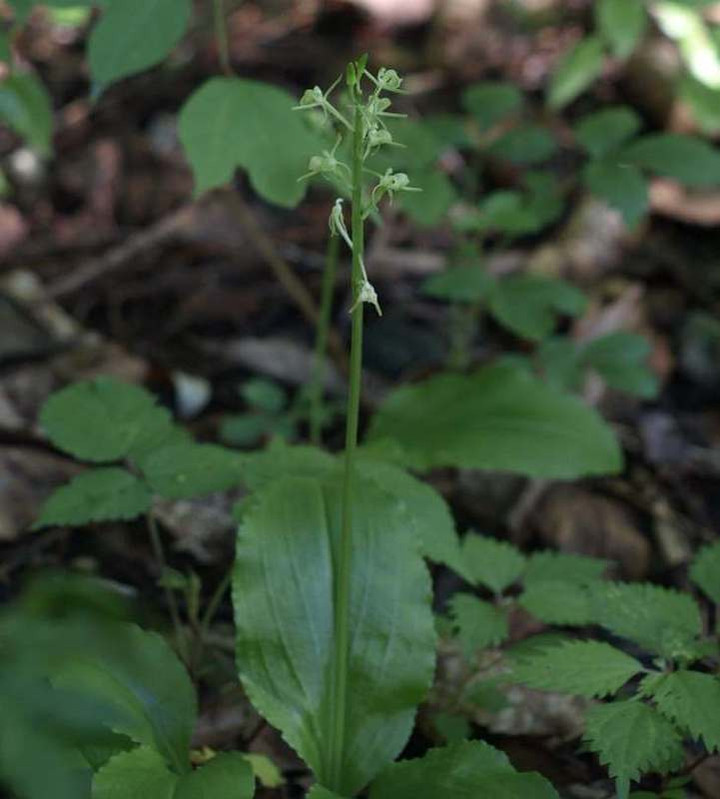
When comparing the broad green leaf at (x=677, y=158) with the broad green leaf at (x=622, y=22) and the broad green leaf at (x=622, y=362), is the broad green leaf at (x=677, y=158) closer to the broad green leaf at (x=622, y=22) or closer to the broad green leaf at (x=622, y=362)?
the broad green leaf at (x=622, y=22)

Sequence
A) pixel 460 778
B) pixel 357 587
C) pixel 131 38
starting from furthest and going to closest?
pixel 131 38
pixel 357 587
pixel 460 778

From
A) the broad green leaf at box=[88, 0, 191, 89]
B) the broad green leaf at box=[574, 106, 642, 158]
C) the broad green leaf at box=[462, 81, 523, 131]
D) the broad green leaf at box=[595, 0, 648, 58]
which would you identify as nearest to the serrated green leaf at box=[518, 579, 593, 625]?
the broad green leaf at box=[88, 0, 191, 89]

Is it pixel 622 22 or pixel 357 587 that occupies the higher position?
pixel 622 22

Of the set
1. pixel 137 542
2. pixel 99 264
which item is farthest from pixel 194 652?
pixel 99 264

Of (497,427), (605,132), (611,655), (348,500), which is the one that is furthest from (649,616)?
(605,132)

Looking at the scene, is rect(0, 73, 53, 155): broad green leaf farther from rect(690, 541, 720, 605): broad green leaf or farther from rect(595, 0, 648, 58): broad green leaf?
rect(690, 541, 720, 605): broad green leaf

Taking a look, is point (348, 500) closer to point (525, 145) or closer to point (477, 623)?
point (477, 623)
